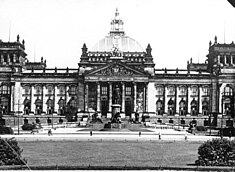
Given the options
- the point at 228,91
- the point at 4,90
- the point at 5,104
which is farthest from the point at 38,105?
the point at 228,91

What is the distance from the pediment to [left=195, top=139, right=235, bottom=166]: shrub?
311ft

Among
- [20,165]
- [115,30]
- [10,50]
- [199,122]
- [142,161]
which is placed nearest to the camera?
[20,165]

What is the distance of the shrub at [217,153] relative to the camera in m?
25.5

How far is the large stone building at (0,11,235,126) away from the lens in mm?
121125

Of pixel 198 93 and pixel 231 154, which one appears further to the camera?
pixel 198 93

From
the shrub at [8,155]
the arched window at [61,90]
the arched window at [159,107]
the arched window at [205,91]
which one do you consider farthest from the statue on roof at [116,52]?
the shrub at [8,155]

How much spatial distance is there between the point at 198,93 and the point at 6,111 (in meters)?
55.7

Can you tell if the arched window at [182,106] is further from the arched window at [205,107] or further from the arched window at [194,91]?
the arched window at [205,107]

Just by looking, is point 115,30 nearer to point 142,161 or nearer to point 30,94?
point 30,94

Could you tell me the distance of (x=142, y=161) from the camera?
2909 centimetres

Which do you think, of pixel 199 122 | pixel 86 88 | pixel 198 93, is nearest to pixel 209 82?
pixel 198 93

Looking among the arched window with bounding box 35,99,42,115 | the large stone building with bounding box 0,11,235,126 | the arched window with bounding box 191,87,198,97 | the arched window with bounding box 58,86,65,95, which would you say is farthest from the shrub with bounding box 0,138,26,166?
the arched window with bounding box 191,87,198,97

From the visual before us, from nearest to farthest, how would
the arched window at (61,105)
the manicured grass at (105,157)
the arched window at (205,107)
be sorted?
the manicured grass at (105,157) → the arched window at (205,107) → the arched window at (61,105)

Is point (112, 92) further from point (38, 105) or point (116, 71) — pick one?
point (38, 105)
